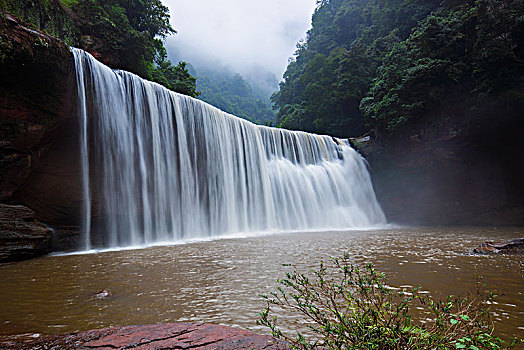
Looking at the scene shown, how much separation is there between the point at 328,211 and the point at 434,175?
6858mm

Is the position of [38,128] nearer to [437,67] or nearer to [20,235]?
[20,235]

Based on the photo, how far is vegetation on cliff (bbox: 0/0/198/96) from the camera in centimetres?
935

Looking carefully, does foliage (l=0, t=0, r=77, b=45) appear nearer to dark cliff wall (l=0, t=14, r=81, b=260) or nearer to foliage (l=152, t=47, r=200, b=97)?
dark cliff wall (l=0, t=14, r=81, b=260)

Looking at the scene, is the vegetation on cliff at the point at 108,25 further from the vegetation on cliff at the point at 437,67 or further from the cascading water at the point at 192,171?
the vegetation on cliff at the point at 437,67

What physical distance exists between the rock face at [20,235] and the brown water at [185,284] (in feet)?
1.72

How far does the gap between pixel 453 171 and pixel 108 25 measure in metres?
19.5

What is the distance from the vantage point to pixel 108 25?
12461 mm

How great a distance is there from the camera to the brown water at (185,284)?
2372 millimetres

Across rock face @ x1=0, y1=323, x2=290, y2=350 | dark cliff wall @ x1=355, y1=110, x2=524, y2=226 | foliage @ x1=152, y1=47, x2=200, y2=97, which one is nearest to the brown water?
rock face @ x1=0, y1=323, x2=290, y2=350

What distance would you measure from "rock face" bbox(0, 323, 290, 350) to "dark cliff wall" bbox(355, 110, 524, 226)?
15742 millimetres

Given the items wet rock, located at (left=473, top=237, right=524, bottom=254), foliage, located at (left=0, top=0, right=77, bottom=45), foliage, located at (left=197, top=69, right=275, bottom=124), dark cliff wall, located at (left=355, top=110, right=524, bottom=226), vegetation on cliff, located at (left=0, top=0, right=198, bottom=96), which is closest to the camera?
wet rock, located at (left=473, top=237, right=524, bottom=254)

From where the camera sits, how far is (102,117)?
8.65 metres

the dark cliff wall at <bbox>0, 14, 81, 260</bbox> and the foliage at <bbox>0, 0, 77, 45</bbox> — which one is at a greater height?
the foliage at <bbox>0, 0, 77, 45</bbox>

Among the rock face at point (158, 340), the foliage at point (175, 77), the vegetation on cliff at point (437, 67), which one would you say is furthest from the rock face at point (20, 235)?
the vegetation on cliff at point (437, 67)
